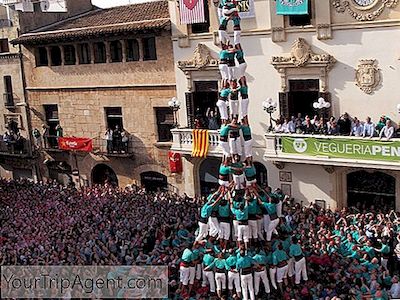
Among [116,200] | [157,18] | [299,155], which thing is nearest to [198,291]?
[299,155]

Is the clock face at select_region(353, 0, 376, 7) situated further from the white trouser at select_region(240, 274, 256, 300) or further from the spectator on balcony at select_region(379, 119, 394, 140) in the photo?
the white trouser at select_region(240, 274, 256, 300)

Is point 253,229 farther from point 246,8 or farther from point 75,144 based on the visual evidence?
point 75,144

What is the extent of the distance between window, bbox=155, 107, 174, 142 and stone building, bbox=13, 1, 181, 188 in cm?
5

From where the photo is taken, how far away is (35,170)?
115ft

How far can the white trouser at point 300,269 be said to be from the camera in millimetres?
17694

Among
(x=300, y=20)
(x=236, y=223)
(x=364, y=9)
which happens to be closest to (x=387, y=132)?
(x=364, y=9)

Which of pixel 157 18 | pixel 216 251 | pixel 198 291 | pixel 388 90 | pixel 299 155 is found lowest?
pixel 198 291

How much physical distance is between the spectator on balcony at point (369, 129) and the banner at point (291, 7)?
490 cm

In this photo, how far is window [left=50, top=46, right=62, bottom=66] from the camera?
3269 cm

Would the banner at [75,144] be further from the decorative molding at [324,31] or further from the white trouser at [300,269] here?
the white trouser at [300,269]

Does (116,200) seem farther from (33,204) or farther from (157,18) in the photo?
(157,18)

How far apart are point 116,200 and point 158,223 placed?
4721 millimetres

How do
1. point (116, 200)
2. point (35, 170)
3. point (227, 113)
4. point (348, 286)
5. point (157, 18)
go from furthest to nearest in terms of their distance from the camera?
point (35, 170)
point (157, 18)
point (116, 200)
point (227, 113)
point (348, 286)

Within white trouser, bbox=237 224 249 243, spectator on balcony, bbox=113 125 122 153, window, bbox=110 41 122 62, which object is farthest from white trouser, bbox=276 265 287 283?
window, bbox=110 41 122 62
